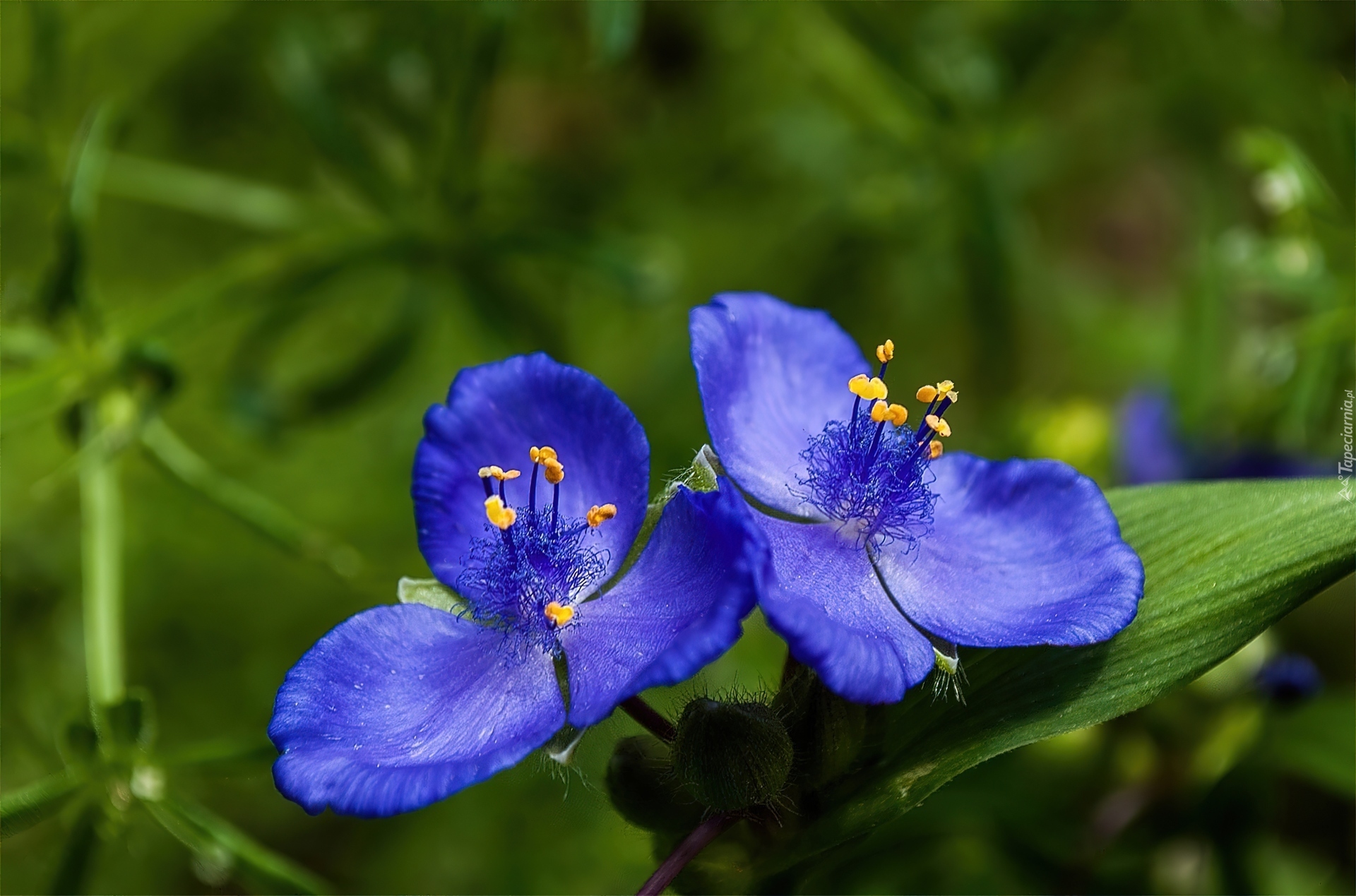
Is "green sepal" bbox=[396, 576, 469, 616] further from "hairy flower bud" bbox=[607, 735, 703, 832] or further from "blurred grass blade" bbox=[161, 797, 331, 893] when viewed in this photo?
"blurred grass blade" bbox=[161, 797, 331, 893]

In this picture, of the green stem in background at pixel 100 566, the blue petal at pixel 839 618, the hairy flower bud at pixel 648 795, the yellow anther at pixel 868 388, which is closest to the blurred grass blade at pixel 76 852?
the green stem in background at pixel 100 566

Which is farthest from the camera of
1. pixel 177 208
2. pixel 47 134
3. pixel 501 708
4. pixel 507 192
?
pixel 177 208

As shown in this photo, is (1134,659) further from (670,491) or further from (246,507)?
(246,507)

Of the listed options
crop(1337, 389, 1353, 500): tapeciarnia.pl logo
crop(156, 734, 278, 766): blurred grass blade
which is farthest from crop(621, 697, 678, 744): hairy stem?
crop(1337, 389, 1353, 500): tapeciarnia.pl logo

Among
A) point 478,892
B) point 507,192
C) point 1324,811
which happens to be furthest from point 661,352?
point 1324,811

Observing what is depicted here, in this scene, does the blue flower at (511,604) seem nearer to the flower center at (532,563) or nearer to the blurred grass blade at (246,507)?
the flower center at (532,563)

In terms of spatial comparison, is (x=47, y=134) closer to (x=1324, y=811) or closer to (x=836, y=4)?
(x=836, y=4)

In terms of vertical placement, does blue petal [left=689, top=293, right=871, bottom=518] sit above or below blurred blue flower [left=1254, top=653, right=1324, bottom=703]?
above
